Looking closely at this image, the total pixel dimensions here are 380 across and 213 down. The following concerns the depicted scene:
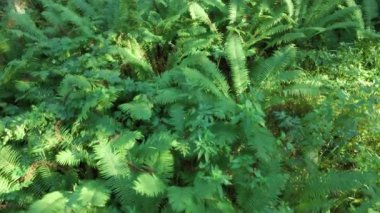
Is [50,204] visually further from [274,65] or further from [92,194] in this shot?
[274,65]

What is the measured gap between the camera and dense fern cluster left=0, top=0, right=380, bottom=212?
3838 millimetres

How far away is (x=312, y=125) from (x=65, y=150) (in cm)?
265

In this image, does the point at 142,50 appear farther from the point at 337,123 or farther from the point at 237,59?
the point at 337,123

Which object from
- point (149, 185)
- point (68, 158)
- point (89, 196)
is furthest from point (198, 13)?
point (89, 196)

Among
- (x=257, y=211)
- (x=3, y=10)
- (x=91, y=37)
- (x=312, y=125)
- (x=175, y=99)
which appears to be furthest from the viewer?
(x=3, y=10)

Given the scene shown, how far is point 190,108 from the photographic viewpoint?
15.5 ft

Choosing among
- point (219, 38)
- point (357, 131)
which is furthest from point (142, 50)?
point (357, 131)

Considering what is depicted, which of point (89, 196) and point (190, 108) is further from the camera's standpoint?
point (190, 108)

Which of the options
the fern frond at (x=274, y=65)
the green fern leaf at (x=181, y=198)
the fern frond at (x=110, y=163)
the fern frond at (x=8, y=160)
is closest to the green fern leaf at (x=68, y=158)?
the fern frond at (x=110, y=163)

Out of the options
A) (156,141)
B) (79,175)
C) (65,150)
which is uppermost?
(156,141)

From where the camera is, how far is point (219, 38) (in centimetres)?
602

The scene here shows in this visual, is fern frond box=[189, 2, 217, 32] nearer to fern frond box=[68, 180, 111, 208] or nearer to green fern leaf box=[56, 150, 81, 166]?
green fern leaf box=[56, 150, 81, 166]

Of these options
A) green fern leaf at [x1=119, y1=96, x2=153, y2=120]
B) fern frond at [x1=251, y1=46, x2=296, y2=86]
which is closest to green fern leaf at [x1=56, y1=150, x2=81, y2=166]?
green fern leaf at [x1=119, y1=96, x2=153, y2=120]

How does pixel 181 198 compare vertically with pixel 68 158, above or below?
above
